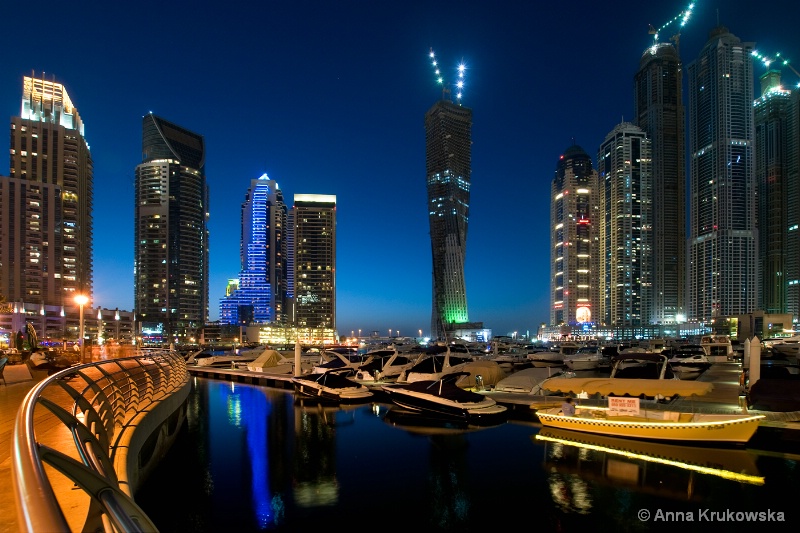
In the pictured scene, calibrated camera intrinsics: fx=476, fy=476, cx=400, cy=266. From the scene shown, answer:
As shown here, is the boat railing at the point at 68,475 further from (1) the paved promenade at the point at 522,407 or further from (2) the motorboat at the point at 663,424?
(2) the motorboat at the point at 663,424

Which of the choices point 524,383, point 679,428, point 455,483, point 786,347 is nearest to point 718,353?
point 786,347

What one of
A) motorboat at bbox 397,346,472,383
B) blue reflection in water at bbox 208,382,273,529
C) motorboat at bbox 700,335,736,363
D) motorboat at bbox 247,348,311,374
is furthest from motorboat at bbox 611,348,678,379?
motorboat at bbox 247,348,311,374

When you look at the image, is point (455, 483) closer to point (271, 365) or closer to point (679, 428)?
point (679, 428)

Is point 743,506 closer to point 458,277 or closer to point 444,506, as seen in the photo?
point 444,506

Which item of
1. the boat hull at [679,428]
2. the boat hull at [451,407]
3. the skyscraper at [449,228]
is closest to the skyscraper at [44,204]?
the skyscraper at [449,228]

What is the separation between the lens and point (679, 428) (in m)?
21.2

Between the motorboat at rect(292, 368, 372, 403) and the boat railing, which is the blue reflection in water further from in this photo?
the boat railing

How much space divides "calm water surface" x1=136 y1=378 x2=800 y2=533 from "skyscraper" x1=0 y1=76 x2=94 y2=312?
134767 mm

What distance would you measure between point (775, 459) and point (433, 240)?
578ft

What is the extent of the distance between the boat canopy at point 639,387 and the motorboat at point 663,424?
0.68 m

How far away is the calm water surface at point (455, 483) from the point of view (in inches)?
578

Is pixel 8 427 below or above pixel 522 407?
above

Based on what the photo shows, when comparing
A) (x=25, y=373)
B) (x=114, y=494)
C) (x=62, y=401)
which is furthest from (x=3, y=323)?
(x=114, y=494)

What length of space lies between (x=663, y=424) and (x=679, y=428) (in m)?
0.63
